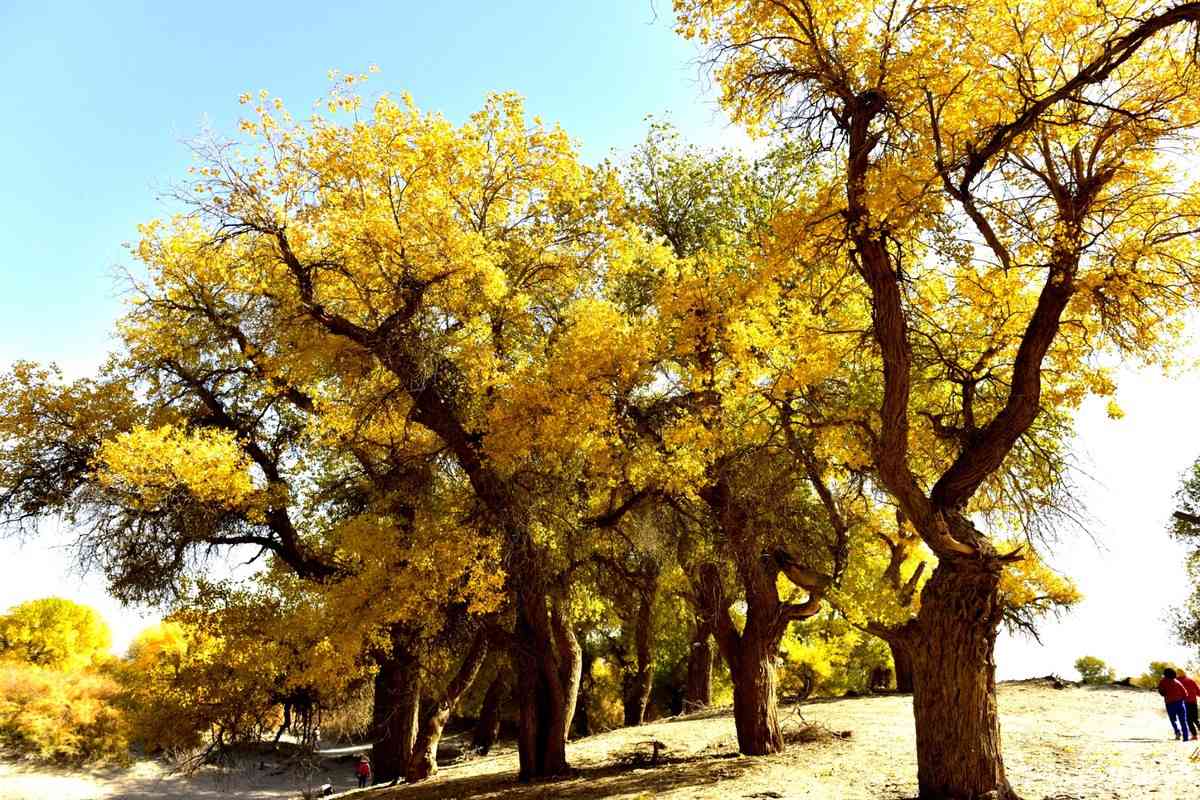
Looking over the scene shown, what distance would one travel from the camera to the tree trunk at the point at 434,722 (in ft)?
58.4

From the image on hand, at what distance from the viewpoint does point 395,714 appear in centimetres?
1817

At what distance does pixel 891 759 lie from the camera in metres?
12.1

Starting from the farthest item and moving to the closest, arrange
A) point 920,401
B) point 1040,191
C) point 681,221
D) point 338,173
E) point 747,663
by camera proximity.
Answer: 1. point 681,221
2. point 747,663
3. point 338,173
4. point 920,401
5. point 1040,191

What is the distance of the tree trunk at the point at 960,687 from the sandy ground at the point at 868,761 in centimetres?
81

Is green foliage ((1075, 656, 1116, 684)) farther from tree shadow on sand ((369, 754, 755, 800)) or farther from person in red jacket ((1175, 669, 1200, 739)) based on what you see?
tree shadow on sand ((369, 754, 755, 800))

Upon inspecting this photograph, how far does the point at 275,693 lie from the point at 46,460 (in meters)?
6.48

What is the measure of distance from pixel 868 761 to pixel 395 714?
10906 millimetres

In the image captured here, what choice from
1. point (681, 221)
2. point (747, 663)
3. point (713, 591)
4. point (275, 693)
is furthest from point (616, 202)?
point (275, 693)

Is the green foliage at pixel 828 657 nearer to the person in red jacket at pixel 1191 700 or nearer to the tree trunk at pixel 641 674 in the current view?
the tree trunk at pixel 641 674

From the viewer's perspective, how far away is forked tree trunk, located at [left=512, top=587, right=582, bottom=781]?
14180mm

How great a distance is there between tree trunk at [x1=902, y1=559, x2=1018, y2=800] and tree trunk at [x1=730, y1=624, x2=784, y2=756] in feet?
15.9

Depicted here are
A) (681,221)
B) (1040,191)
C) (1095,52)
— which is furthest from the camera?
(681,221)

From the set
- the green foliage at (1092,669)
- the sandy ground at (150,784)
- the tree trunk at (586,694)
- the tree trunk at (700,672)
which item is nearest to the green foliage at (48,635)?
the sandy ground at (150,784)

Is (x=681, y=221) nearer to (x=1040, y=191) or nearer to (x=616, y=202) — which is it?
(x=616, y=202)
